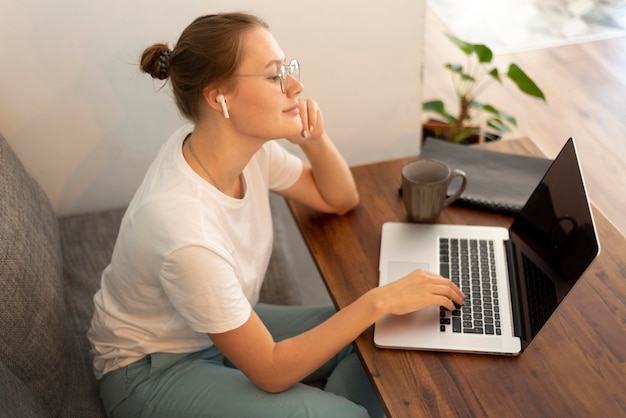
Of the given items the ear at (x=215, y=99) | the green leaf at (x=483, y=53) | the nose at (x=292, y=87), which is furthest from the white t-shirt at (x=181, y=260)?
the green leaf at (x=483, y=53)

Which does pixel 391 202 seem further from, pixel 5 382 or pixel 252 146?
pixel 5 382

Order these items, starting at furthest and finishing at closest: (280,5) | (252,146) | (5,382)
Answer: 1. (280,5)
2. (252,146)
3. (5,382)

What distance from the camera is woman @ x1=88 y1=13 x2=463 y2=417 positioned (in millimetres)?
1388

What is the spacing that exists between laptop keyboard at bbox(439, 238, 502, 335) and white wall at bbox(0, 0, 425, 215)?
2.13 ft

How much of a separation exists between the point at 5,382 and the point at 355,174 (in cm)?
91

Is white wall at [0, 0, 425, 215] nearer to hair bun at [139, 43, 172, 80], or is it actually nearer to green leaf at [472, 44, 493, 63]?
green leaf at [472, 44, 493, 63]

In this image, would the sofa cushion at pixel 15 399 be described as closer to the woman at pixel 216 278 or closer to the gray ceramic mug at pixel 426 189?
the woman at pixel 216 278

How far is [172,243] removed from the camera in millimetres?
1362

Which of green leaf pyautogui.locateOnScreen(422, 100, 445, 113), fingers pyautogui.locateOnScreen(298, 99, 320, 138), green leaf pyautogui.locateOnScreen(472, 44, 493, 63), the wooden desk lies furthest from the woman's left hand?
green leaf pyautogui.locateOnScreen(422, 100, 445, 113)

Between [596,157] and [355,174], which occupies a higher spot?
[355,174]

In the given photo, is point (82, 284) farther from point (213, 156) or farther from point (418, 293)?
point (418, 293)

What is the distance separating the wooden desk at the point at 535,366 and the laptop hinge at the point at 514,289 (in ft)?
0.12

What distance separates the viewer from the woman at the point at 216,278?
54.6 inches

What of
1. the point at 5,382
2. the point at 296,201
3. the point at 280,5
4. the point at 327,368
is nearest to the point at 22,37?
the point at 280,5
